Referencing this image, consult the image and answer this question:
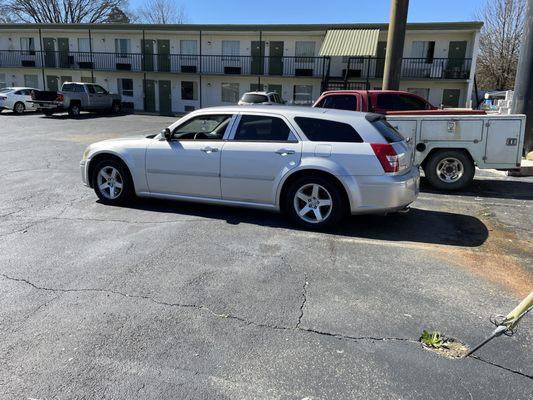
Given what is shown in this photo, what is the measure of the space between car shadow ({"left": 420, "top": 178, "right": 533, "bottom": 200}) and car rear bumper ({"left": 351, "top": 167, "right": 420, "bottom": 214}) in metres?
3.28

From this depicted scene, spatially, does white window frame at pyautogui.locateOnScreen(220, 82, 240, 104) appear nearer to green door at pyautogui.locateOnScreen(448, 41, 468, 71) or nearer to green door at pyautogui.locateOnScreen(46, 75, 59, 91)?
green door at pyautogui.locateOnScreen(46, 75, 59, 91)

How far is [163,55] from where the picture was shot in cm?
3050

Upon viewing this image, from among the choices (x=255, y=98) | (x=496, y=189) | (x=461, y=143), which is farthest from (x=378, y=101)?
(x=255, y=98)

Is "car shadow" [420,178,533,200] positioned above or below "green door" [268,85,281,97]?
below

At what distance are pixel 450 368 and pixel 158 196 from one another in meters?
4.76

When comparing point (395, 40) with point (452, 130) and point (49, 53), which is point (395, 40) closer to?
point (452, 130)

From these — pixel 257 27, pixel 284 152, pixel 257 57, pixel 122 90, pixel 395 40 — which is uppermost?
pixel 257 27

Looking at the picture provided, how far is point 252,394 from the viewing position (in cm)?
272

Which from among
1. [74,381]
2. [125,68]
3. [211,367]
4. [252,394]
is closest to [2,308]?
[74,381]

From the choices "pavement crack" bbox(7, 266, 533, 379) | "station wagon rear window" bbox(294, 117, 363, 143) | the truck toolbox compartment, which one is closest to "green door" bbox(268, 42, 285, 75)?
the truck toolbox compartment

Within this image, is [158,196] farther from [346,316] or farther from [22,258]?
[346,316]

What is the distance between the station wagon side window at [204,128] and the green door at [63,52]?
29.8m

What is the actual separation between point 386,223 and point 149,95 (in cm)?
2815

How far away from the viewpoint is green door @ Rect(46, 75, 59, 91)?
33281mm
